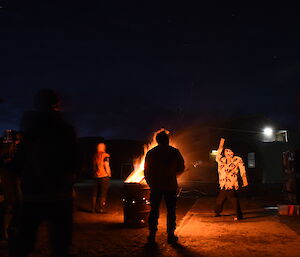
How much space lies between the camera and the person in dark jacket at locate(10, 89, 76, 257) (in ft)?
10.2

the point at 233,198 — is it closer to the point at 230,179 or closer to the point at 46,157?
the point at 230,179

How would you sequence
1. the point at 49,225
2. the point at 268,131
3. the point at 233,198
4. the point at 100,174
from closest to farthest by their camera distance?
1. the point at 49,225
2. the point at 233,198
3. the point at 100,174
4. the point at 268,131

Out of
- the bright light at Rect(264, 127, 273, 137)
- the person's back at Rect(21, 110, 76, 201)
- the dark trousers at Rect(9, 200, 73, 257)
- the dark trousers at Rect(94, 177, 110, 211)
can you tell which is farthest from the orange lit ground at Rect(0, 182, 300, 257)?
the bright light at Rect(264, 127, 273, 137)

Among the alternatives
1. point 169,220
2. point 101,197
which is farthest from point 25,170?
point 101,197

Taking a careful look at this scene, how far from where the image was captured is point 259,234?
7.27 metres

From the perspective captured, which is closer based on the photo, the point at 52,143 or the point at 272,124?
the point at 52,143

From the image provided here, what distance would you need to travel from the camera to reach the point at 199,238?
691 cm

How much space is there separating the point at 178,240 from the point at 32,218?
13.5 feet

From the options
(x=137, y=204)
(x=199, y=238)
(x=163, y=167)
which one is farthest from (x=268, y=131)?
(x=163, y=167)

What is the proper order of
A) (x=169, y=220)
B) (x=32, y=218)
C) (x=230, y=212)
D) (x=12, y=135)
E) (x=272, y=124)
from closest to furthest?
(x=32, y=218) → (x=12, y=135) → (x=169, y=220) → (x=230, y=212) → (x=272, y=124)

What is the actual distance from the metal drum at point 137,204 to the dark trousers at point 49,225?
190 inches

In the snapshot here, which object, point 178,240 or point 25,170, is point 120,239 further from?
point 25,170

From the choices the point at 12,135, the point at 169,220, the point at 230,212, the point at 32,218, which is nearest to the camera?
the point at 32,218

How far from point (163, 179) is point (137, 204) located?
176 centimetres
